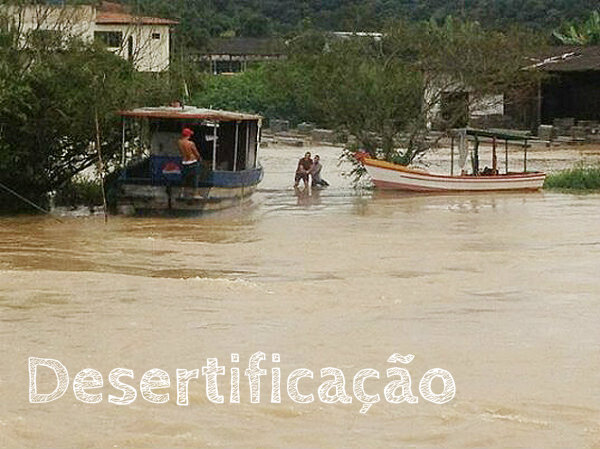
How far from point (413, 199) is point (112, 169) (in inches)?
248

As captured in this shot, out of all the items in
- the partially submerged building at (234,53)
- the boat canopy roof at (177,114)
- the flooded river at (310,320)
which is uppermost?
the partially submerged building at (234,53)

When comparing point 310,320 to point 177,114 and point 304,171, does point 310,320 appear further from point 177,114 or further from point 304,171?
point 304,171

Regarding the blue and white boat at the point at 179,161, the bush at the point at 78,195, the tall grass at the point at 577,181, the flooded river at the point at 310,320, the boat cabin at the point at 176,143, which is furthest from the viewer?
the tall grass at the point at 577,181

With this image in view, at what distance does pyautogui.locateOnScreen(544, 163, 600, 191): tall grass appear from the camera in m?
30.2

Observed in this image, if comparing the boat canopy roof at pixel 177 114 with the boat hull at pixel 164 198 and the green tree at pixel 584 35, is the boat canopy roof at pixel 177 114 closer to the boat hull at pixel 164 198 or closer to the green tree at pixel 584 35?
the boat hull at pixel 164 198

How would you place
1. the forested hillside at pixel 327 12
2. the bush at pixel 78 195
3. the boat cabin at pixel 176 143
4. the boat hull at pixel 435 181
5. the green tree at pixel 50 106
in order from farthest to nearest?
the forested hillside at pixel 327 12, the boat hull at pixel 435 181, the bush at pixel 78 195, the boat cabin at pixel 176 143, the green tree at pixel 50 106

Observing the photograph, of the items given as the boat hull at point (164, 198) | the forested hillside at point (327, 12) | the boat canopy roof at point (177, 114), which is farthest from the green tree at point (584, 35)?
the boat hull at point (164, 198)

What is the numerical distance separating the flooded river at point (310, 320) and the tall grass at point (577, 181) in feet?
18.8

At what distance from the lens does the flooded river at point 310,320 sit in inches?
384

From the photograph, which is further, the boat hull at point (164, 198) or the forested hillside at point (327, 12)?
the forested hillside at point (327, 12)

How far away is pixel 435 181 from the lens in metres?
29.2

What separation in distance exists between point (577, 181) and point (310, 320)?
1792 centimetres

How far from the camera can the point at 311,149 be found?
1839 inches

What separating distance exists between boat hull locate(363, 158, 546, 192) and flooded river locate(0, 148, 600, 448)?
4337mm
